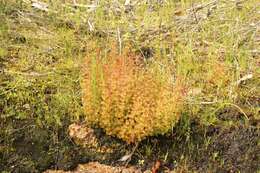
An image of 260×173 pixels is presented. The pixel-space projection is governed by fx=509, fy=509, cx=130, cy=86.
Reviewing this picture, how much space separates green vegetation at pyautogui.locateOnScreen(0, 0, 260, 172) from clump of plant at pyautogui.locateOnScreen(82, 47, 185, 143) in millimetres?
176

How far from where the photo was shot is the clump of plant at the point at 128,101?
3.93 m

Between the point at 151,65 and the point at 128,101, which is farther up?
the point at 151,65

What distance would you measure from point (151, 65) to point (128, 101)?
2.75ft

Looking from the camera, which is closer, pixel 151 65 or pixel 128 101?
pixel 128 101

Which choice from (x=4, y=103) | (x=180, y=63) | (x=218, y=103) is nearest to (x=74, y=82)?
(x=4, y=103)

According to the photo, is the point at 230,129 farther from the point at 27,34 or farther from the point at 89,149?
the point at 27,34

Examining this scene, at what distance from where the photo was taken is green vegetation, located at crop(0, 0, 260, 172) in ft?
13.2

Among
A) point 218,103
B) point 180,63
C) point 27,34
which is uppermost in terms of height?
point 27,34

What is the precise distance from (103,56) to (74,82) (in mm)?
349

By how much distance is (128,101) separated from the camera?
157 inches

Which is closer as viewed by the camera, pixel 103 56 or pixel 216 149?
pixel 216 149

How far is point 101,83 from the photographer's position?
160 inches

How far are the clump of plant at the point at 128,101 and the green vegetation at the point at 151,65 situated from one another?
0.58 feet

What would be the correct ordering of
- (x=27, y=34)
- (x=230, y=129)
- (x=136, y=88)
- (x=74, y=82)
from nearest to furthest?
(x=136, y=88), (x=230, y=129), (x=74, y=82), (x=27, y=34)
